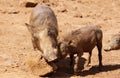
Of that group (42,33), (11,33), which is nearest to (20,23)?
(11,33)

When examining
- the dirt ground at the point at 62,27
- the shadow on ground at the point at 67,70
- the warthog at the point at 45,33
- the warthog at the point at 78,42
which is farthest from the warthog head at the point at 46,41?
the shadow on ground at the point at 67,70

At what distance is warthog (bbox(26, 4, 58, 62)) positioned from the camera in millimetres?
9025

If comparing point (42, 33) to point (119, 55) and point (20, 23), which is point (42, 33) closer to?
point (119, 55)

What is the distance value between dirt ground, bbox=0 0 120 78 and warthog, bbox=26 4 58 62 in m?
0.50

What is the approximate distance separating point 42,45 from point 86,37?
3.40ft

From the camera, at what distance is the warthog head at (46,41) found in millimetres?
8934

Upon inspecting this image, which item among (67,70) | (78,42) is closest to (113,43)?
(67,70)

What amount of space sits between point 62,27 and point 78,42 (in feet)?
14.7

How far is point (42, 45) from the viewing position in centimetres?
949

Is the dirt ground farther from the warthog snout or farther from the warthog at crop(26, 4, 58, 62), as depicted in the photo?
the warthog snout

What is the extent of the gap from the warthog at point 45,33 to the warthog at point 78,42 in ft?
0.79

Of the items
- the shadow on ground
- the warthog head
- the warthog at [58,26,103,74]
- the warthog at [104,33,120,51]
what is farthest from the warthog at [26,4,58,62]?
the warthog at [104,33,120,51]

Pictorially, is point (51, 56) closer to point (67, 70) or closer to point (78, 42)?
point (78, 42)

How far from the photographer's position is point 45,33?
9672mm
